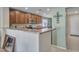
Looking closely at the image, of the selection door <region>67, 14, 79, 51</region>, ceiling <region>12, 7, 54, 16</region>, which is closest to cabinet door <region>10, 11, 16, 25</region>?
ceiling <region>12, 7, 54, 16</region>

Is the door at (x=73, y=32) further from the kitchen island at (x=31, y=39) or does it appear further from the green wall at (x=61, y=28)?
the kitchen island at (x=31, y=39)

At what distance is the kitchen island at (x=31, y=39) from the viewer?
174cm

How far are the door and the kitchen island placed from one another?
0.34 meters

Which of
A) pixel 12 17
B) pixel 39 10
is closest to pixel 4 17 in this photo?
pixel 12 17

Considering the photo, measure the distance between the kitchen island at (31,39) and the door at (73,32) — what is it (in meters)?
0.34

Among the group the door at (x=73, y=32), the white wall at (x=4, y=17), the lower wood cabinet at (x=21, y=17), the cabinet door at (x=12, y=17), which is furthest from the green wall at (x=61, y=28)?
the white wall at (x=4, y=17)

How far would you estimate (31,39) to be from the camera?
1752 millimetres

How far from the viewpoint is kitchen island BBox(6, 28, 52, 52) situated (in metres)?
1.74

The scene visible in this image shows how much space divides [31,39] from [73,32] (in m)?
0.70

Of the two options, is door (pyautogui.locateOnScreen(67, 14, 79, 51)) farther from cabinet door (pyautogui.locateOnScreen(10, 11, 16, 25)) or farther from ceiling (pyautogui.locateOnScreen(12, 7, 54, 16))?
cabinet door (pyautogui.locateOnScreen(10, 11, 16, 25))

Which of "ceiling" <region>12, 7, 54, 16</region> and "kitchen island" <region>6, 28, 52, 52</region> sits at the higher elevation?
"ceiling" <region>12, 7, 54, 16</region>

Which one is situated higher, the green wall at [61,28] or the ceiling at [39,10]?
the ceiling at [39,10]
